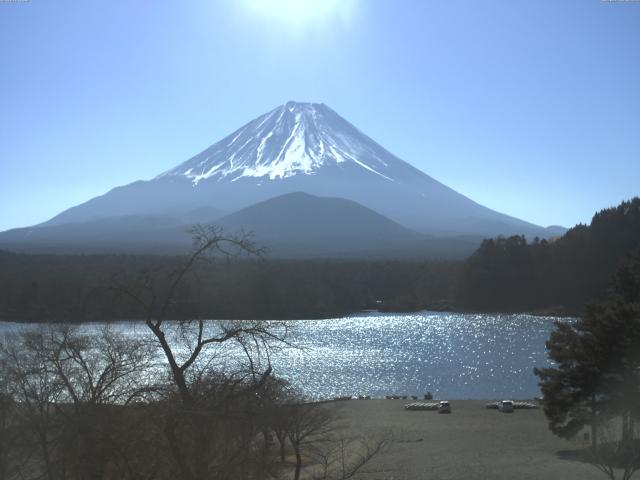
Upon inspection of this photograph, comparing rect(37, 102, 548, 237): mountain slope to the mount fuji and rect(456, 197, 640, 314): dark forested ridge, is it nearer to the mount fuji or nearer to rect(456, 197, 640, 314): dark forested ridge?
the mount fuji

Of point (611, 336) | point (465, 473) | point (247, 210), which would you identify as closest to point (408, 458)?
point (465, 473)

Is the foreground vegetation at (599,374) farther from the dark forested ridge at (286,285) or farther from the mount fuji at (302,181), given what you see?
the mount fuji at (302,181)

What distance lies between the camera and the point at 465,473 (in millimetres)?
12328

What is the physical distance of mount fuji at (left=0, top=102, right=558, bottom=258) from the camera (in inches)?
5084

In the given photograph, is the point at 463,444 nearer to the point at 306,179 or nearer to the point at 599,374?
the point at 599,374

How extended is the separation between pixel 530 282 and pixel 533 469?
126ft

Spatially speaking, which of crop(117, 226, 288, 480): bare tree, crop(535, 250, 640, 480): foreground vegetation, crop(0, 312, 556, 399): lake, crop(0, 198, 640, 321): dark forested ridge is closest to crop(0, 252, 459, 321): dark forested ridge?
crop(0, 198, 640, 321): dark forested ridge

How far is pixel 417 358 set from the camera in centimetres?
2881

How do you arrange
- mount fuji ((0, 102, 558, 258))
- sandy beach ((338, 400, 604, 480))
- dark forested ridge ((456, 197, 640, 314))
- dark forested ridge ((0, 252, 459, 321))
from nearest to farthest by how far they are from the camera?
sandy beach ((338, 400, 604, 480))
dark forested ridge ((0, 252, 459, 321))
dark forested ridge ((456, 197, 640, 314))
mount fuji ((0, 102, 558, 258))

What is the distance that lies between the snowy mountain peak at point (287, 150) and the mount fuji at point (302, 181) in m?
0.17

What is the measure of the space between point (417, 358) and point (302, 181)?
10720 centimetres

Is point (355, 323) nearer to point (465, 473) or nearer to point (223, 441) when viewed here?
point (465, 473)

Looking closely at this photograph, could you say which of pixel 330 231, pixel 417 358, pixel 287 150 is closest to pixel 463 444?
pixel 417 358

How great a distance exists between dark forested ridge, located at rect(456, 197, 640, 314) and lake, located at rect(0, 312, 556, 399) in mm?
5864
